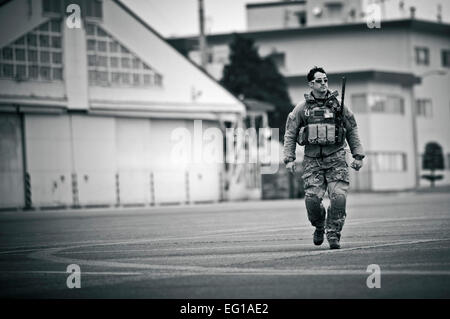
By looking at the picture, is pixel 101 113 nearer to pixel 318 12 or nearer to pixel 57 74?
pixel 57 74

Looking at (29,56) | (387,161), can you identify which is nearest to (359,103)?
(387,161)

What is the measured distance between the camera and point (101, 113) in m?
38.2

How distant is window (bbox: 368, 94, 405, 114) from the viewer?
2571 inches

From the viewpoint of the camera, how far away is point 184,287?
7379 millimetres

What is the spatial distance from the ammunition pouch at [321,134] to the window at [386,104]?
5493cm

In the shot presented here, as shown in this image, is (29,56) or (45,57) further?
(45,57)

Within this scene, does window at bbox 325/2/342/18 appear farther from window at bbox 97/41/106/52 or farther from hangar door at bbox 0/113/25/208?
hangar door at bbox 0/113/25/208

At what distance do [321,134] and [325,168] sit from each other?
0.37m

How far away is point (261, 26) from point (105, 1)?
3979 cm

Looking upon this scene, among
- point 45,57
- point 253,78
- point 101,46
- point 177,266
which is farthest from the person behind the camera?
point 253,78

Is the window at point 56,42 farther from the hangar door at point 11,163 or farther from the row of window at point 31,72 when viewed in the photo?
the hangar door at point 11,163

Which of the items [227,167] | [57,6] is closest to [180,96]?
[227,167]

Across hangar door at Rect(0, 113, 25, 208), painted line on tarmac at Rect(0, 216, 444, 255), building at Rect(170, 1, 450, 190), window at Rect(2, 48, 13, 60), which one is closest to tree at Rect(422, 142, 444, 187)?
building at Rect(170, 1, 450, 190)
